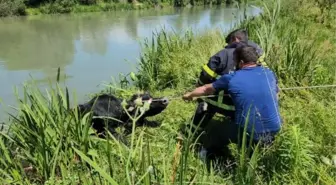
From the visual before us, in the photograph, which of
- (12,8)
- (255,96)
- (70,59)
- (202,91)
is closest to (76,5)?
(12,8)

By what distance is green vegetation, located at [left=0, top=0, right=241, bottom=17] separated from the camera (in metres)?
49.8

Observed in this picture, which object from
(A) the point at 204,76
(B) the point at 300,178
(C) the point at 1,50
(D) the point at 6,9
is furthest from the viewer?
(D) the point at 6,9

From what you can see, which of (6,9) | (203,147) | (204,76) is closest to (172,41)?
(204,76)

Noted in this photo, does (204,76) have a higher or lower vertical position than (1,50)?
higher

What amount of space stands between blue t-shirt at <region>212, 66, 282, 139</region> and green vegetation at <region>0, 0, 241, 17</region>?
1973 inches

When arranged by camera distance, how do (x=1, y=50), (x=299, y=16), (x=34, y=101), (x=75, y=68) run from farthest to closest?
(x=1, y=50) → (x=75, y=68) → (x=299, y=16) → (x=34, y=101)

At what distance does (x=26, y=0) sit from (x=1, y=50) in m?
38.4

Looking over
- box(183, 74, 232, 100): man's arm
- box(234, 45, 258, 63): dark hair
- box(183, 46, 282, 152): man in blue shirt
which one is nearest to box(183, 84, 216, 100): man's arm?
box(183, 74, 232, 100): man's arm

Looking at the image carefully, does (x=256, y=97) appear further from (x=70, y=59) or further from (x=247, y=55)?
(x=70, y=59)

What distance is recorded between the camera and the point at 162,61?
793 centimetres

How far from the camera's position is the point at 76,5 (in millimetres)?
59219

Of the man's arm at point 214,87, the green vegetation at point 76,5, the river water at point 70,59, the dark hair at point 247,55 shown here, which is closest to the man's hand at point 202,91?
the man's arm at point 214,87

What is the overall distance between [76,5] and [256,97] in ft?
195

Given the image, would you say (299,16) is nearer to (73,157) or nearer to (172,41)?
(172,41)
